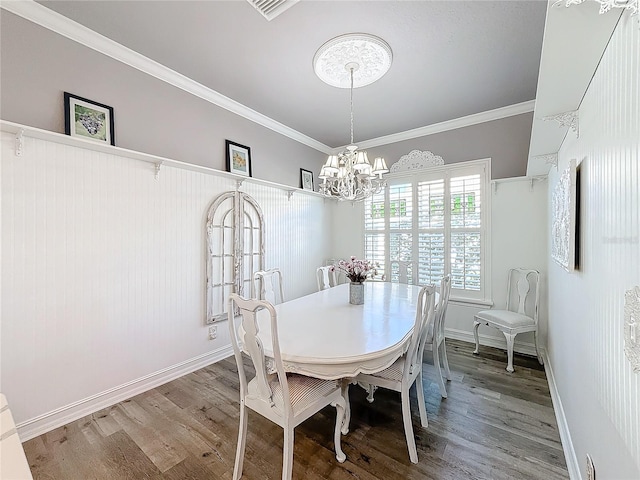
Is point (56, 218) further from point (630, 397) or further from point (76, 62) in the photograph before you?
point (630, 397)

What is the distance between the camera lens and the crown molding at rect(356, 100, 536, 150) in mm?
3283

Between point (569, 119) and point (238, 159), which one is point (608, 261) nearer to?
point (569, 119)

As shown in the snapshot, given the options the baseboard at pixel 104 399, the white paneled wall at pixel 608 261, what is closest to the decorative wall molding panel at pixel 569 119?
the white paneled wall at pixel 608 261

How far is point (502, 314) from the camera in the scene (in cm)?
309

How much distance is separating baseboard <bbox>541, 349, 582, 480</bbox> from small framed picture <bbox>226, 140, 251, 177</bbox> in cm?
370

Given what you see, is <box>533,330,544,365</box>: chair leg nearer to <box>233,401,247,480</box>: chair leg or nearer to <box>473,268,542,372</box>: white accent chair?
<box>473,268,542,372</box>: white accent chair

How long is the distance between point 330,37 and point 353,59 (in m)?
0.31

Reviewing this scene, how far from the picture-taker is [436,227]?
3881 mm

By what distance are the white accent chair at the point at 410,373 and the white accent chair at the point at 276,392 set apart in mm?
342

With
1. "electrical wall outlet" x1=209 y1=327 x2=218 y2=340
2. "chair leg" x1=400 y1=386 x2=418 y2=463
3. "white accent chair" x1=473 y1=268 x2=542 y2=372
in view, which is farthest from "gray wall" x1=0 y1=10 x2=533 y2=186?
"chair leg" x1=400 y1=386 x2=418 y2=463

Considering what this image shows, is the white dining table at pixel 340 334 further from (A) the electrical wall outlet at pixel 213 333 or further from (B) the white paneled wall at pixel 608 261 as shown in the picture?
(A) the electrical wall outlet at pixel 213 333

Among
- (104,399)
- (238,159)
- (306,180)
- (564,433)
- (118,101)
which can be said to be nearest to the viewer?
(564,433)

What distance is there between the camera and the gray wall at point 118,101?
6.23 feet

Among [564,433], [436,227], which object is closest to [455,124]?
[436,227]
